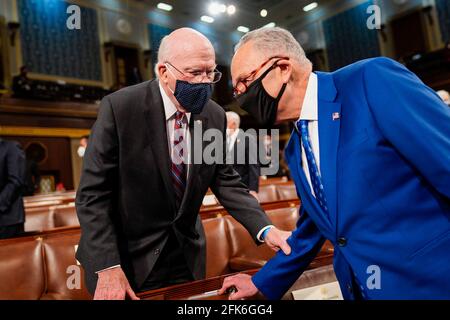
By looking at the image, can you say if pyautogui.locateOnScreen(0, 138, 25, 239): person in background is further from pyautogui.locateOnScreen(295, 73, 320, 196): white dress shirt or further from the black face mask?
pyautogui.locateOnScreen(295, 73, 320, 196): white dress shirt

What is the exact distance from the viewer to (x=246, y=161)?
3898 millimetres

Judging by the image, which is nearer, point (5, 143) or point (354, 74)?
point (354, 74)

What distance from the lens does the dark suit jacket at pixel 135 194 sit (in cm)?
117

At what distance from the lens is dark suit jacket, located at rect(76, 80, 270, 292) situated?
117 cm

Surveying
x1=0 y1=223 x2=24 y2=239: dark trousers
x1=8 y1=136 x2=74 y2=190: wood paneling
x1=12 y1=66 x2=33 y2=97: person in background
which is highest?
x1=12 y1=66 x2=33 y2=97: person in background


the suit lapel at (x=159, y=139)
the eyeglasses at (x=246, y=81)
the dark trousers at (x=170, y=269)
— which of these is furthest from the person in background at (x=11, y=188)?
the eyeglasses at (x=246, y=81)

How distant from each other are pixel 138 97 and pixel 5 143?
6.97 ft

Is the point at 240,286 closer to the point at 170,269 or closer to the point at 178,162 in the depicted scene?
the point at 170,269

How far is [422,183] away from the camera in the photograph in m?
0.92

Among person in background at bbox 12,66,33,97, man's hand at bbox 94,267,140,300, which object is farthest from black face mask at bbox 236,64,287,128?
person in background at bbox 12,66,33,97

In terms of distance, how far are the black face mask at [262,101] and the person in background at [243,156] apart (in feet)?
8.31

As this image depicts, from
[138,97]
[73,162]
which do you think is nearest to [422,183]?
[138,97]

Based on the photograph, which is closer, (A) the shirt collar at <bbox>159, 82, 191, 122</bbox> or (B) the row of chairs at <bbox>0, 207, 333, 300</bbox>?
(A) the shirt collar at <bbox>159, 82, 191, 122</bbox>
